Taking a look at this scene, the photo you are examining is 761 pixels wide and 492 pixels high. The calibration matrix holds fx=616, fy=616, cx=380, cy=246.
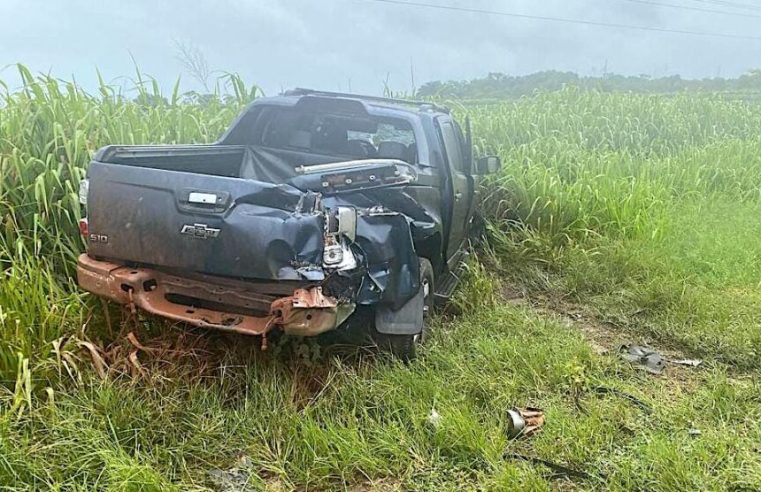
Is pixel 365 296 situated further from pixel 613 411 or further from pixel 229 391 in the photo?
pixel 613 411

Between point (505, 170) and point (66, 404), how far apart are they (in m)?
4.82

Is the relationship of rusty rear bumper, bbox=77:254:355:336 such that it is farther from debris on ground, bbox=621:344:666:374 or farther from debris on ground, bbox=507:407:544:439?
debris on ground, bbox=621:344:666:374

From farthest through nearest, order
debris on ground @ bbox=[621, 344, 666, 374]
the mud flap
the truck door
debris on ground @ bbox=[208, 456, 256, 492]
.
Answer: the truck door, debris on ground @ bbox=[621, 344, 666, 374], the mud flap, debris on ground @ bbox=[208, 456, 256, 492]

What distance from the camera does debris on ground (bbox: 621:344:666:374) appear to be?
3.70 metres

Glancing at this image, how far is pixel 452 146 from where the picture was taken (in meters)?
4.79

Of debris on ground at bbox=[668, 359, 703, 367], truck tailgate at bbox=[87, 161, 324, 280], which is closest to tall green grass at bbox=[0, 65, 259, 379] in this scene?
truck tailgate at bbox=[87, 161, 324, 280]

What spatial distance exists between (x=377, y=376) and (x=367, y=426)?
44 centimetres

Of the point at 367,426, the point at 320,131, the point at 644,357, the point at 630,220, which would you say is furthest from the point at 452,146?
the point at 367,426

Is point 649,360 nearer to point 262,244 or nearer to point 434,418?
point 434,418

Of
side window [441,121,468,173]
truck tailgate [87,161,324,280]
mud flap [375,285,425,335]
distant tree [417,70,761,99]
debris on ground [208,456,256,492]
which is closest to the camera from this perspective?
debris on ground [208,456,256,492]

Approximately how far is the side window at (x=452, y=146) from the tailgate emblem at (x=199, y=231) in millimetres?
2107

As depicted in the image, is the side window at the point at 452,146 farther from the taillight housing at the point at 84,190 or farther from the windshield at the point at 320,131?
the taillight housing at the point at 84,190

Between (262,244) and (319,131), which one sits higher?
(319,131)

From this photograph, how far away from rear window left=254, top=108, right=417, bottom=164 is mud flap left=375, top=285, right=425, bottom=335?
4.92 feet
